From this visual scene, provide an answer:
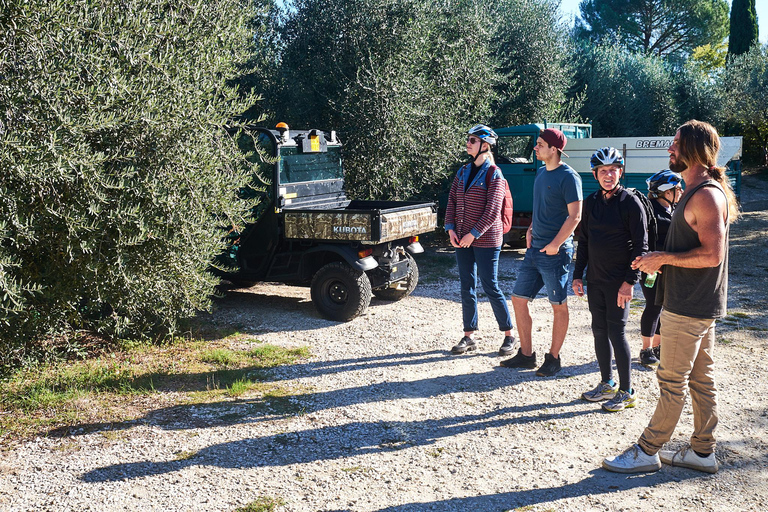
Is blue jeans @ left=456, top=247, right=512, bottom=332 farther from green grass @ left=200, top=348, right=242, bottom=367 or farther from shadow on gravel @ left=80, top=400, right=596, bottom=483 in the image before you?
green grass @ left=200, top=348, right=242, bottom=367

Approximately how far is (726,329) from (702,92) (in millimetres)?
22357

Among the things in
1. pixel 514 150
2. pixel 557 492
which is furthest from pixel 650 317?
pixel 514 150

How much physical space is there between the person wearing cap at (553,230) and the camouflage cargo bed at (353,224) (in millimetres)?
2043

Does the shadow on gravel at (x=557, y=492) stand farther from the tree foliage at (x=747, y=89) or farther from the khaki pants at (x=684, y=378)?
the tree foliage at (x=747, y=89)

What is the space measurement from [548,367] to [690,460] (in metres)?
1.72

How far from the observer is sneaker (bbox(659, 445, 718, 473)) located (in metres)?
3.74

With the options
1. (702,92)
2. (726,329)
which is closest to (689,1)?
(702,92)

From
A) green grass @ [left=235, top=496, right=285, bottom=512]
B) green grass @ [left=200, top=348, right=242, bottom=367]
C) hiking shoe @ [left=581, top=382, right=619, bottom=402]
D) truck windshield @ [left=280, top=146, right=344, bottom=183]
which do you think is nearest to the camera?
green grass @ [left=235, top=496, right=285, bottom=512]

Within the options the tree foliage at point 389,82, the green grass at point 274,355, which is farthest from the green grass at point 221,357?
the tree foliage at point 389,82

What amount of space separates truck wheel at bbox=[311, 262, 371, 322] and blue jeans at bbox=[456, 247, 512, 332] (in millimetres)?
1521

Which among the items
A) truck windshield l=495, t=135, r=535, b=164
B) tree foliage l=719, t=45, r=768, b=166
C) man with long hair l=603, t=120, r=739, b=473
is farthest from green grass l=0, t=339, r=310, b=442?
tree foliage l=719, t=45, r=768, b=166

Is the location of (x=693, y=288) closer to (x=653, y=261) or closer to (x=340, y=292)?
(x=653, y=261)

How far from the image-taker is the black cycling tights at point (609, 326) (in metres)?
4.52

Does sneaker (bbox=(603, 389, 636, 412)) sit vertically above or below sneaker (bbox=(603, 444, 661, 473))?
above
